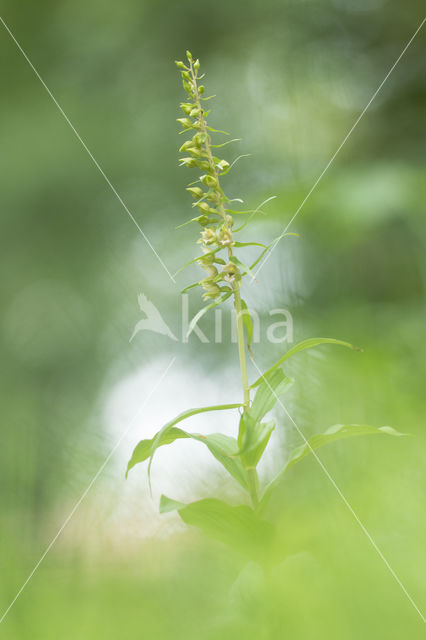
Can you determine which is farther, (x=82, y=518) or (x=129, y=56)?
(x=129, y=56)

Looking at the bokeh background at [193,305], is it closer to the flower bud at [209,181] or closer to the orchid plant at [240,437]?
the orchid plant at [240,437]

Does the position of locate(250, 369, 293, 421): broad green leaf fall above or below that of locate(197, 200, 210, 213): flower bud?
below

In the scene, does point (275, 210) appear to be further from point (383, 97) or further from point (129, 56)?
point (129, 56)

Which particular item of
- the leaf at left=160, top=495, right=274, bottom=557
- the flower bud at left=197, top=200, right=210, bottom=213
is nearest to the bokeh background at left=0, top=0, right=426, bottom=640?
the leaf at left=160, top=495, right=274, bottom=557

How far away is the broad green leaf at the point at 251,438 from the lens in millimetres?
214

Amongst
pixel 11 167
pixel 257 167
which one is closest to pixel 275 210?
pixel 257 167

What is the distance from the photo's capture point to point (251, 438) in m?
0.21

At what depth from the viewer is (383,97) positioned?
0.51 metres

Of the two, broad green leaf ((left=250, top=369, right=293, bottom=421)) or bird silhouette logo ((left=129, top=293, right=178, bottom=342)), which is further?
bird silhouette logo ((left=129, top=293, right=178, bottom=342))

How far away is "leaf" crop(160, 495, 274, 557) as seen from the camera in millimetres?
191

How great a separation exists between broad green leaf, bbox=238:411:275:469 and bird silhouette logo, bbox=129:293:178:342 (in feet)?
0.76

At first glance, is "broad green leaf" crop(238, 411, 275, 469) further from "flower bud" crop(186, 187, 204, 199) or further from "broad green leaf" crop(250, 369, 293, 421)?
"flower bud" crop(186, 187, 204, 199)

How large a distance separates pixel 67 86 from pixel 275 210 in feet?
1.31

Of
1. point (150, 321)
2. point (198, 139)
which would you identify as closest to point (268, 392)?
point (198, 139)
